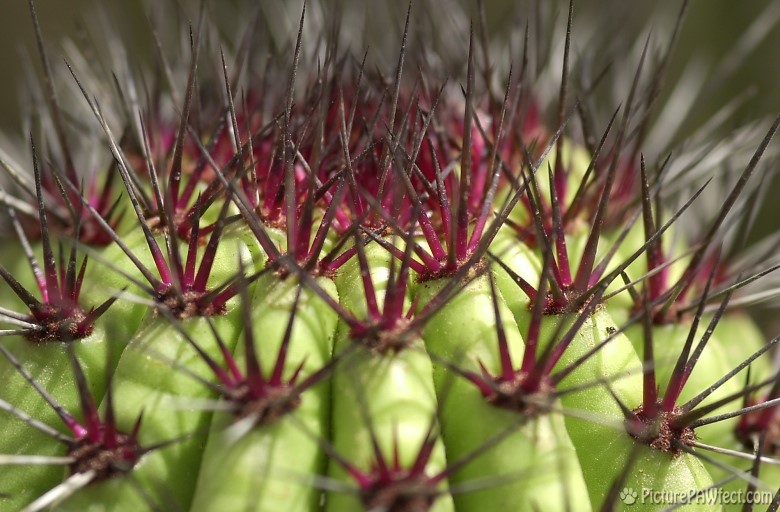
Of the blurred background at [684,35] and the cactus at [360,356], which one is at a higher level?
the blurred background at [684,35]

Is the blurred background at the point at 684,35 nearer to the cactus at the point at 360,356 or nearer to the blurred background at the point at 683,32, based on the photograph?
the blurred background at the point at 683,32

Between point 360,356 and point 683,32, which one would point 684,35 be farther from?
point 360,356

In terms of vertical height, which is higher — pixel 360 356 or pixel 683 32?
pixel 683 32

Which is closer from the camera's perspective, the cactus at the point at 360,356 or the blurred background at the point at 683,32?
the cactus at the point at 360,356

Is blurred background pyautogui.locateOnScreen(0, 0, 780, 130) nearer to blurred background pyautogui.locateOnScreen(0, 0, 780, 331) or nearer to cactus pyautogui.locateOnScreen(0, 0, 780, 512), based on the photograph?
blurred background pyautogui.locateOnScreen(0, 0, 780, 331)

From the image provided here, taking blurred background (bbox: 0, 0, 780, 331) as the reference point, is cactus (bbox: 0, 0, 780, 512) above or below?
below

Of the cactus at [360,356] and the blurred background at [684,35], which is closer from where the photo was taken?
the cactus at [360,356]

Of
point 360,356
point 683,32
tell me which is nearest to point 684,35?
point 683,32

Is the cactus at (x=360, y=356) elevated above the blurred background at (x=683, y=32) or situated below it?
below

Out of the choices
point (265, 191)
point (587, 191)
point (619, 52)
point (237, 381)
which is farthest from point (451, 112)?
point (237, 381)

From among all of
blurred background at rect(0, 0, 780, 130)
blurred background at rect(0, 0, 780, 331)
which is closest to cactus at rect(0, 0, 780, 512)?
blurred background at rect(0, 0, 780, 331)

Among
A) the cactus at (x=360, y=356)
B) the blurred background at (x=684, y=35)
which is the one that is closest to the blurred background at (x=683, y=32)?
the blurred background at (x=684, y=35)
